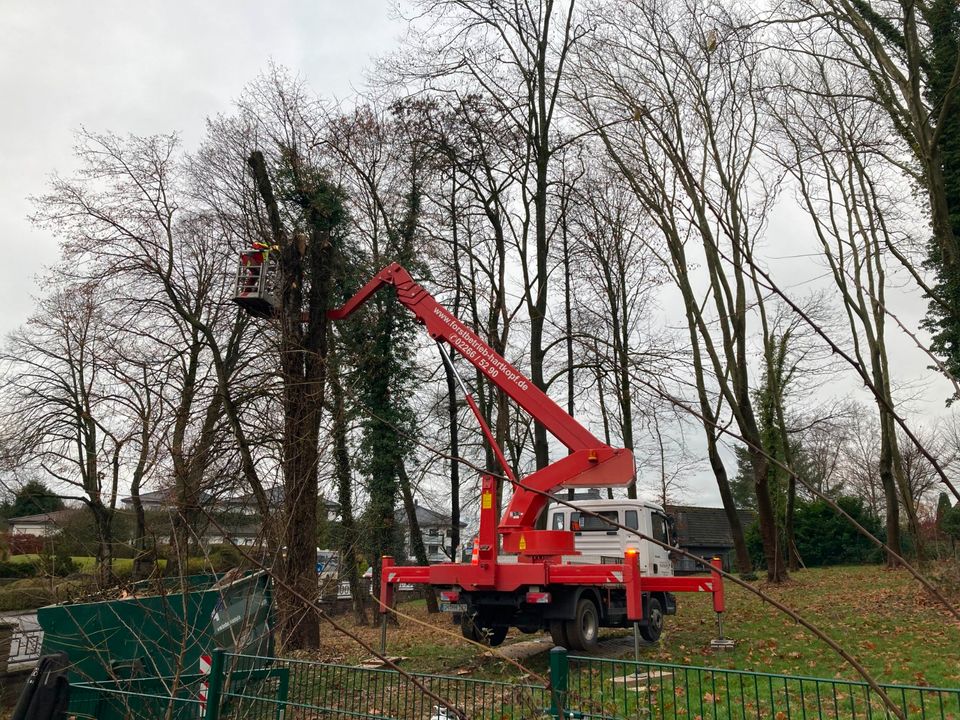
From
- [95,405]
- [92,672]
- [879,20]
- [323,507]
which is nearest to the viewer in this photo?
[92,672]

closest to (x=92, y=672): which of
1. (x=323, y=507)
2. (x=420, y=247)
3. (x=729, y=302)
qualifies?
(x=323, y=507)

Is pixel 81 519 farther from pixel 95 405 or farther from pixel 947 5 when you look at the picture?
pixel 947 5

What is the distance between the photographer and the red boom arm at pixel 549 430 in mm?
9812

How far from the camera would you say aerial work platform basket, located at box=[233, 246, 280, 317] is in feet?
39.3

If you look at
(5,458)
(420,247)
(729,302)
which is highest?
(420,247)

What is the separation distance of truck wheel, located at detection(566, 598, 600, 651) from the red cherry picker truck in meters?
0.01

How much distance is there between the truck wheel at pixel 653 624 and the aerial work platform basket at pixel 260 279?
744 cm

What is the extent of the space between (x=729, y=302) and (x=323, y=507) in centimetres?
1292

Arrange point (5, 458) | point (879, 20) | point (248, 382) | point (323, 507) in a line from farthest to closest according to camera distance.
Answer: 1. point (5, 458)
2. point (248, 382)
3. point (323, 507)
4. point (879, 20)

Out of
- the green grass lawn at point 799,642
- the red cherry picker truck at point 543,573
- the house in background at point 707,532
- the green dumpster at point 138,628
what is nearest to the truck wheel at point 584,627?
the red cherry picker truck at point 543,573

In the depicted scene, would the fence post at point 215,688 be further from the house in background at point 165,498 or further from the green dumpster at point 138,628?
the green dumpster at point 138,628

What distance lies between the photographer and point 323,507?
522 inches

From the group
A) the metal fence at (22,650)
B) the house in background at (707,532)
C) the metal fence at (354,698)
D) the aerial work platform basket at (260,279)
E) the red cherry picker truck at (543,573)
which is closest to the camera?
the metal fence at (354,698)

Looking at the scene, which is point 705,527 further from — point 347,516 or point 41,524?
point 41,524
